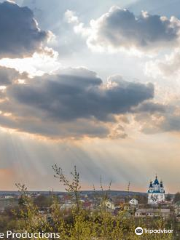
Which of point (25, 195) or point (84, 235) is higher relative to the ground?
point (25, 195)

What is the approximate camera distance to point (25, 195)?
33.5 feet

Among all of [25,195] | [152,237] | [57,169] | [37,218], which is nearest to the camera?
[57,169]

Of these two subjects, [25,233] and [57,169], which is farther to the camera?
[25,233]

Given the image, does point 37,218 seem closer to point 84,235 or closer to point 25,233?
point 25,233

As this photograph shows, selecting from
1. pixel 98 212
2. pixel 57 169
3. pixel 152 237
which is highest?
pixel 57 169

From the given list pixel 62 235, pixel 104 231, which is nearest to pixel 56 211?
pixel 62 235

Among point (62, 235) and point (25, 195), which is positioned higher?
point (25, 195)

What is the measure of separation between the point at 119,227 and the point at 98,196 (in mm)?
1034

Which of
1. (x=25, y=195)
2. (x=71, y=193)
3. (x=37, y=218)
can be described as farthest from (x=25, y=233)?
(x=71, y=193)

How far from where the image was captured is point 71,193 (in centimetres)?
985

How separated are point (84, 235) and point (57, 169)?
2146 mm

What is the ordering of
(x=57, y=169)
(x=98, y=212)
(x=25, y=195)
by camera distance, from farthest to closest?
1. (x=98, y=212)
2. (x=25, y=195)
3. (x=57, y=169)

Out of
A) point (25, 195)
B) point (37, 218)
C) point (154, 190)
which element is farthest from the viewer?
point (154, 190)

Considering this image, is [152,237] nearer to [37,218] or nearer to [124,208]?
[124,208]
